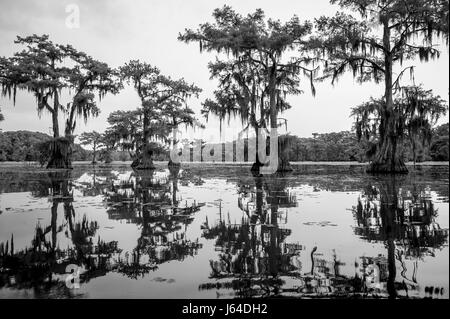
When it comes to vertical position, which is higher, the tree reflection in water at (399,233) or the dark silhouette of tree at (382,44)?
the dark silhouette of tree at (382,44)

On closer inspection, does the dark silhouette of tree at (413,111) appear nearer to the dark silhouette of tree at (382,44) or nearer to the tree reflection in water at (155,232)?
the dark silhouette of tree at (382,44)

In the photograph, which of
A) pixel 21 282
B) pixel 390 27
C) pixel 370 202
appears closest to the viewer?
pixel 21 282

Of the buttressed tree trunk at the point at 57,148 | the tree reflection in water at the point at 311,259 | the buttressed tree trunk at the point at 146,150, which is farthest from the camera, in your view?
the buttressed tree trunk at the point at 146,150

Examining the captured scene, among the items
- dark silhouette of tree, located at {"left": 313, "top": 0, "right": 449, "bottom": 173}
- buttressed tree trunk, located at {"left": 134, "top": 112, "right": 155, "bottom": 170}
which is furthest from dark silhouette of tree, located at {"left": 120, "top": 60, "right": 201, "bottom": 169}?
dark silhouette of tree, located at {"left": 313, "top": 0, "right": 449, "bottom": 173}

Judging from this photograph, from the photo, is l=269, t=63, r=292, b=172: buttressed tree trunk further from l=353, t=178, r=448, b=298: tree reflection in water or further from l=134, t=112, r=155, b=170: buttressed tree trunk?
l=353, t=178, r=448, b=298: tree reflection in water

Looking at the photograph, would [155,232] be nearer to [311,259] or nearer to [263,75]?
[311,259]

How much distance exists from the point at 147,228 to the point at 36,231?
120 cm

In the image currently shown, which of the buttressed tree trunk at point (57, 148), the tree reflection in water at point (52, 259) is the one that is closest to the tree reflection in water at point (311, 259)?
the tree reflection in water at point (52, 259)

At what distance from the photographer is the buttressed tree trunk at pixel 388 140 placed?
572 inches

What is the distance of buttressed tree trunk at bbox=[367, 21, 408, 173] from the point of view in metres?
14.5
